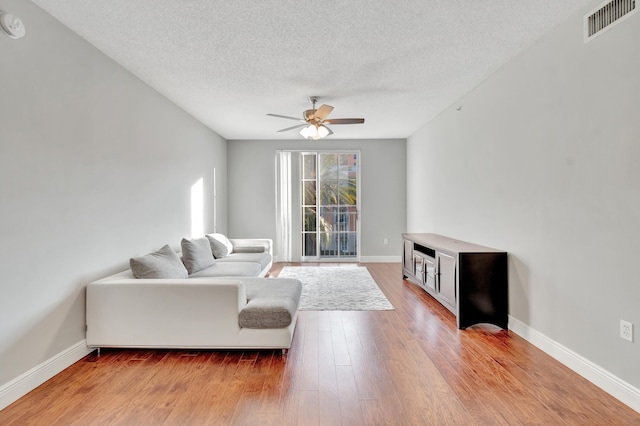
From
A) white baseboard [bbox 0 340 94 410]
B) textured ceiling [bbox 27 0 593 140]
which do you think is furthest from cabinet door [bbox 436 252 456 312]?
white baseboard [bbox 0 340 94 410]

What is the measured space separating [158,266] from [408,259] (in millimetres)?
3648

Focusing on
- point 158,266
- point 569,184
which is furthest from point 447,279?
point 158,266

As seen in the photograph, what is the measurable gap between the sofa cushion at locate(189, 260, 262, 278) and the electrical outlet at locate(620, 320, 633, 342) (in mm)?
3466

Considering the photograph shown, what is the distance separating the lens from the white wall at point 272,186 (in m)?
7.38

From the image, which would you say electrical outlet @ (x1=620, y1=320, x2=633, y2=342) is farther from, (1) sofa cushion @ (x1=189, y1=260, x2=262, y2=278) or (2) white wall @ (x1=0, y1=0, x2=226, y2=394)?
(2) white wall @ (x1=0, y1=0, x2=226, y2=394)

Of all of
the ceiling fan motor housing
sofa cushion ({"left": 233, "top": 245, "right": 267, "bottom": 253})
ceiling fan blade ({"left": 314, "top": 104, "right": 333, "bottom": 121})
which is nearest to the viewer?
ceiling fan blade ({"left": 314, "top": 104, "right": 333, "bottom": 121})

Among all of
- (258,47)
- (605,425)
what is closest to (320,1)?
(258,47)

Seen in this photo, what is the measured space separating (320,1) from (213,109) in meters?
3.02

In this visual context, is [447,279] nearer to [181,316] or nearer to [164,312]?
[181,316]

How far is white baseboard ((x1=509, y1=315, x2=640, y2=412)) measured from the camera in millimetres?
2113

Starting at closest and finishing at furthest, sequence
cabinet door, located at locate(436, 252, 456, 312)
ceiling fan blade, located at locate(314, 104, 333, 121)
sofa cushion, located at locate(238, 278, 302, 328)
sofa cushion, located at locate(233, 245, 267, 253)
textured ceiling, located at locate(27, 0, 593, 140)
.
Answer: textured ceiling, located at locate(27, 0, 593, 140), sofa cushion, located at locate(238, 278, 302, 328), cabinet door, located at locate(436, 252, 456, 312), ceiling fan blade, located at locate(314, 104, 333, 121), sofa cushion, located at locate(233, 245, 267, 253)

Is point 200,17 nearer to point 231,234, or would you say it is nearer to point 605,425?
point 605,425

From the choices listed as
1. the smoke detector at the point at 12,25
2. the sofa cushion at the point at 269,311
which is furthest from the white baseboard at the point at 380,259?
the smoke detector at the point at 12,25

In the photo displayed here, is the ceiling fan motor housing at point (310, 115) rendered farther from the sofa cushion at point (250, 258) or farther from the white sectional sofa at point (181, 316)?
the white sectional sofa at point (181, 316)
